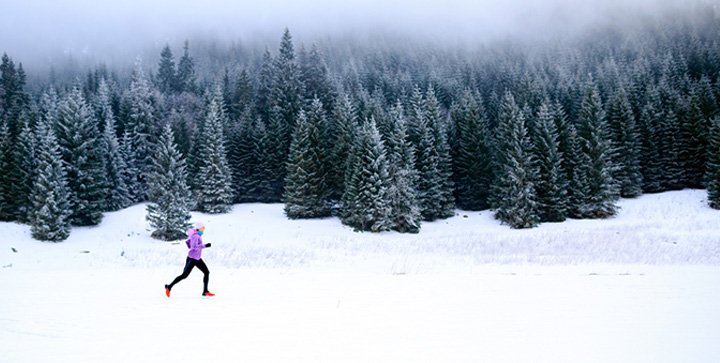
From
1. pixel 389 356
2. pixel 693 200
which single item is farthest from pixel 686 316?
pixel 693 200

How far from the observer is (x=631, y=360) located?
19.9 ft

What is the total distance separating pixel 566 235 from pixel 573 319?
85.7 feet

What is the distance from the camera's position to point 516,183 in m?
44.2

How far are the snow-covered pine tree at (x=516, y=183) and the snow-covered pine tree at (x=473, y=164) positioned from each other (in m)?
3.23

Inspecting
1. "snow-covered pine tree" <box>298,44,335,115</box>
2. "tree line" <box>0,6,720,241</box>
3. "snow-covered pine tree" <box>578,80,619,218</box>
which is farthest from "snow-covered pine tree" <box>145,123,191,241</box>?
"snow-covered pine tree" <box>578,80,619,218</box>

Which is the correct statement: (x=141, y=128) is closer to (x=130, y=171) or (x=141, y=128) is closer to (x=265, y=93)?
(x=130, y=171)

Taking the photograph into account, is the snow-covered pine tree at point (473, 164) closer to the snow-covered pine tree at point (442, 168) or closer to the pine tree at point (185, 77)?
the snow-covered pine tree at point (442, 168)

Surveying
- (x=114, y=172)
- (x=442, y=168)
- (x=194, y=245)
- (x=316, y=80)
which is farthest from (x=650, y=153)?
(x=114, y=172)

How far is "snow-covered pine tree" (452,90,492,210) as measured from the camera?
51094 mm

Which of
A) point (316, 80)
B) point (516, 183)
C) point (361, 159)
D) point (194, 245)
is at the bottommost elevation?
point (516, 183)

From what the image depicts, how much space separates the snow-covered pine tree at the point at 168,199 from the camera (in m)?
39.5

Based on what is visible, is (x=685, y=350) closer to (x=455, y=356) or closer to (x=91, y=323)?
(x=455, y=356)

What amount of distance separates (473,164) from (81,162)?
41.0 meters

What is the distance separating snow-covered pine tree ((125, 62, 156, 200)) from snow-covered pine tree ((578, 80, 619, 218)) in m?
51.6
